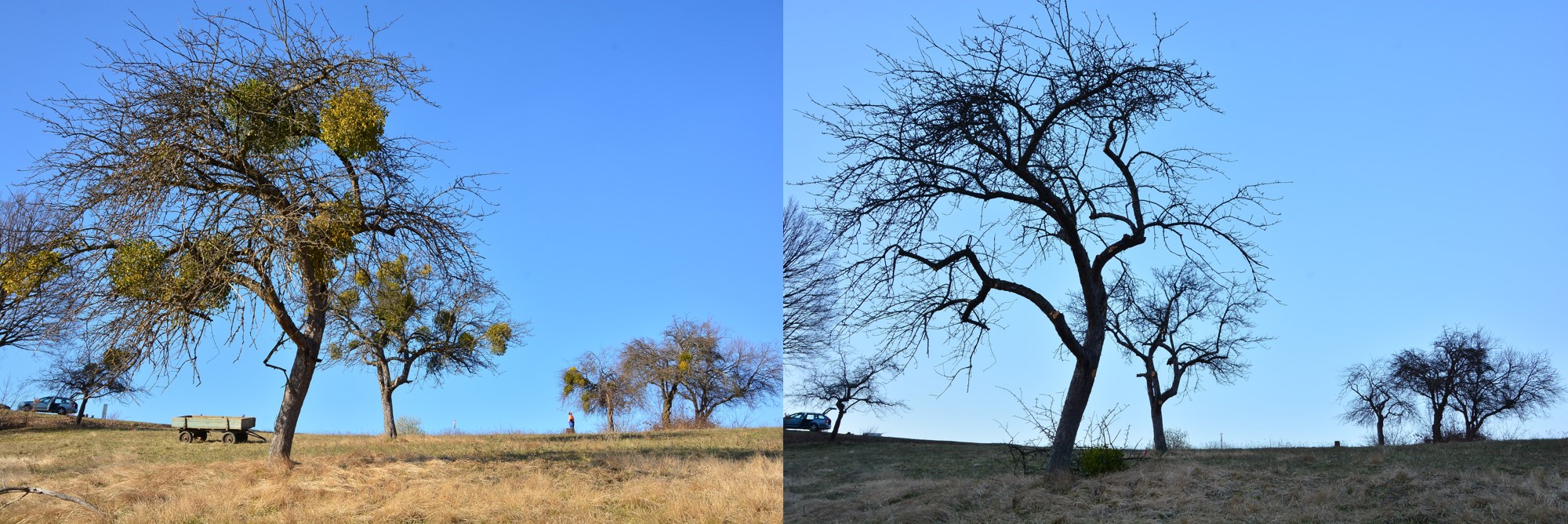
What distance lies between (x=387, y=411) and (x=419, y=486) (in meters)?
15.5

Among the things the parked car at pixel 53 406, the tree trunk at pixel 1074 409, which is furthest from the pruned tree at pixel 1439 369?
the parked car at pixel 53 406

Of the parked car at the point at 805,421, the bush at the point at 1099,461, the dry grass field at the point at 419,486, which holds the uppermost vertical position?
the parked car at the point at 805,421

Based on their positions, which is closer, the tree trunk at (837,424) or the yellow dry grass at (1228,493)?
the yellow dry grass at (1228,493)

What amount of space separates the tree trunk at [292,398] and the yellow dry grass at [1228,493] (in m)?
7.31

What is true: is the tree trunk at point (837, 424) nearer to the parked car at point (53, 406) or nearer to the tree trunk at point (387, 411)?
the tree trunk at point (387, 411)

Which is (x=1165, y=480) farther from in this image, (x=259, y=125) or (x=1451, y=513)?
(x=259, y=125)

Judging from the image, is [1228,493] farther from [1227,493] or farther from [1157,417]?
[1157,417]

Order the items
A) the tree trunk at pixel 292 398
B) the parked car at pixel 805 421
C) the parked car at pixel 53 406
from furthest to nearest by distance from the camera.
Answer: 1. the parked car at pixel 53 406
2. the parked car at pixel 805 421
3. the tree trunk at pixel 292 398

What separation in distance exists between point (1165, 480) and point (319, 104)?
12.2 m

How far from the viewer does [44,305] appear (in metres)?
12.2

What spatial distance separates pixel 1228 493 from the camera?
967 centimetres

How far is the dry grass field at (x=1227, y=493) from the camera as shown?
27.6 ft

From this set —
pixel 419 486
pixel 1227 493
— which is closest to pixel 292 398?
pixel 419 486

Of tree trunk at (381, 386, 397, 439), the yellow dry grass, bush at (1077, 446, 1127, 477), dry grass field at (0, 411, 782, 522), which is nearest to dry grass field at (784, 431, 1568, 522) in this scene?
the yellow dry grass
